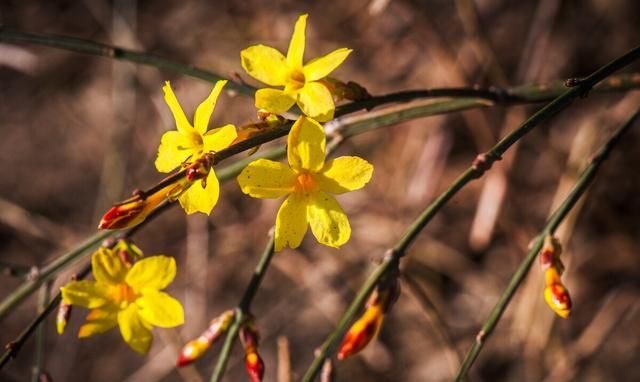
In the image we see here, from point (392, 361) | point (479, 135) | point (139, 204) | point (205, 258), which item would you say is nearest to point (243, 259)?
point (205, 258)

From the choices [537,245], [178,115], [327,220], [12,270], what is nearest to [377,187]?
[537,245]

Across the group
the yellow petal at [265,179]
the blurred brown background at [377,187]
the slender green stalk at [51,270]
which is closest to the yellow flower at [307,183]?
the yellow petal at [265,179]

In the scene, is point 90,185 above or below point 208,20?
below

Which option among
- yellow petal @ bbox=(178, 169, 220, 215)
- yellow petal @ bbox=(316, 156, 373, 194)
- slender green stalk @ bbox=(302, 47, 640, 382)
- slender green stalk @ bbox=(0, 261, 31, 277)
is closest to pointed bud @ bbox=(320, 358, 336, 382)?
slender green stalk @ bbox=(302, 47, 640, 382)

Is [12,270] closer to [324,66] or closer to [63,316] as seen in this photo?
[63,316]

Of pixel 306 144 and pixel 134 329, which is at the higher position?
pixel 306 144

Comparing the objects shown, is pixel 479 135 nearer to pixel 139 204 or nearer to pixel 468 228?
pixel 468 228

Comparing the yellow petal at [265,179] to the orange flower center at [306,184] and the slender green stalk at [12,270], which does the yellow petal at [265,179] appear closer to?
the orange flower center at [306,184]
